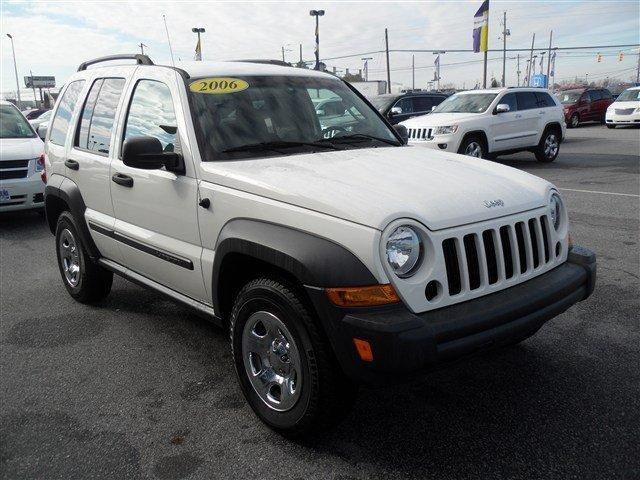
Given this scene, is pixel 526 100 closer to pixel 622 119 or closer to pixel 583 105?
pixel 622 119

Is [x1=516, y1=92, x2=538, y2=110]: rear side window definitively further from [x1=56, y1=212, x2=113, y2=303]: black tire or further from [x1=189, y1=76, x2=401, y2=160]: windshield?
[x1=56, y1=212, x2=113, y2=303]: black tire

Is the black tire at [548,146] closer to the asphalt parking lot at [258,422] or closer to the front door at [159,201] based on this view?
the asphalt parking lot at [258,422]

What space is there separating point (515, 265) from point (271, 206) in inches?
47.6

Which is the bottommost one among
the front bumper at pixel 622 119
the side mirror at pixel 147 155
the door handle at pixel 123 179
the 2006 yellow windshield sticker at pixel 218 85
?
the front bumper at pixel 622 119

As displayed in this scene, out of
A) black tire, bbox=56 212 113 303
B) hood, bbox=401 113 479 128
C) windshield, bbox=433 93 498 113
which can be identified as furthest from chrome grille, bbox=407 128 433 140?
black tire, bbox=56 212 113 303

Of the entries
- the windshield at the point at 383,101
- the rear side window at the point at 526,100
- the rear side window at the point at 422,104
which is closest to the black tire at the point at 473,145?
the rear side window at the point at 526,100

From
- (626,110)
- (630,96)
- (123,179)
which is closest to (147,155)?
(123,179)

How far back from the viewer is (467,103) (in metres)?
13.6

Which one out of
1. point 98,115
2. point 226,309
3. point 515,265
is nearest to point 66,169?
point 98,115

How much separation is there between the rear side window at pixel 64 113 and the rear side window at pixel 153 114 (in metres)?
1.20

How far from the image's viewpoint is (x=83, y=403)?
10.9ft

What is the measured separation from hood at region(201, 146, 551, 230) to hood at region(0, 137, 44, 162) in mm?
6244

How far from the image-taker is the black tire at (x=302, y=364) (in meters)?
2.57

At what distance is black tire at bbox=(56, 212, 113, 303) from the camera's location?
4758 millimetres
